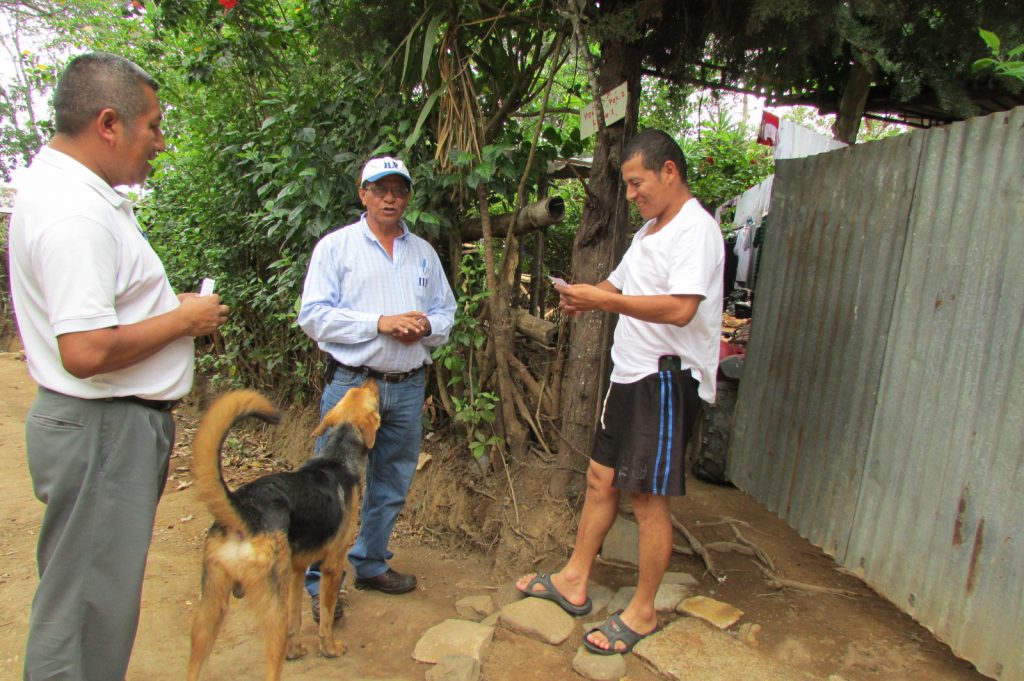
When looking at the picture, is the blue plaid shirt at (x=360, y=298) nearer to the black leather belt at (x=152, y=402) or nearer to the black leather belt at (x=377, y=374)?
the black leather belt at (x=377, y=374)

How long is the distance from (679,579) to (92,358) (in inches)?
113

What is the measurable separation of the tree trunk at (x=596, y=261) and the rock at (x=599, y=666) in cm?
121

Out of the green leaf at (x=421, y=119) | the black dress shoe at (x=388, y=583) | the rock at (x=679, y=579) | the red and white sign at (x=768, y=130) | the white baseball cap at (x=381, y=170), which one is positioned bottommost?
the black dress shoe at (x=388, y=583)

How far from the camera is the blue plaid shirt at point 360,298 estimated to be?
3.09m

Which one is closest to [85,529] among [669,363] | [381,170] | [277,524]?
[277,524]


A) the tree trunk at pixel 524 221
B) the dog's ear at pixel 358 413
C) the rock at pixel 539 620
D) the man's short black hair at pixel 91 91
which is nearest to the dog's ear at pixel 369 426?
the dog's ear at pixel 358 413

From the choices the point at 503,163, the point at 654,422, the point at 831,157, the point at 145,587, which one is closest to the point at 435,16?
the point at 503,163

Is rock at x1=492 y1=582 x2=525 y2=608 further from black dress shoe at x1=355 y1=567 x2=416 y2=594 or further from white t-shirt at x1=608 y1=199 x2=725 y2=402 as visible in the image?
white t-shirt at x1=608 y1=199 x2=725 y2=402

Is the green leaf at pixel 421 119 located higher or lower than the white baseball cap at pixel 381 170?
higher

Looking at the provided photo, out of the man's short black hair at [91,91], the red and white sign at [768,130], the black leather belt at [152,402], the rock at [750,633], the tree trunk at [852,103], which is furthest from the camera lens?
the red and white sign at [768,130]

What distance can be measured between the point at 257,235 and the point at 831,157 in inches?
187

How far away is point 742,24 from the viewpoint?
336 centimetres

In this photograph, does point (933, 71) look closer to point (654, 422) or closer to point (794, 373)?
point (794, 373)

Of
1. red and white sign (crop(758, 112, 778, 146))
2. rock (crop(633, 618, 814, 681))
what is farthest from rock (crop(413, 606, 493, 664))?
red and white sign (crop(758, 112, 778, 146))
